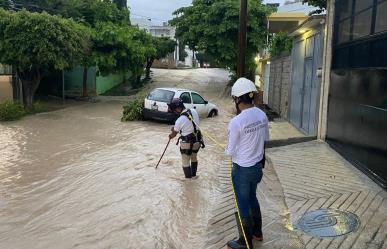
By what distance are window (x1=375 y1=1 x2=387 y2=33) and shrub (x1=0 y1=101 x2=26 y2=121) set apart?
14.3 metres

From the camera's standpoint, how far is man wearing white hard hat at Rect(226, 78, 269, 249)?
4.47 meters

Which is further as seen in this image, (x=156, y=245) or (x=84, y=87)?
(x=84, y=87)

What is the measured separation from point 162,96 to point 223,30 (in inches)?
419

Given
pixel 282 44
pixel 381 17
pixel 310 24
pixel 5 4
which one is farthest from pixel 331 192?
pixel 5 4

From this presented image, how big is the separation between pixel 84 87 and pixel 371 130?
2132cm

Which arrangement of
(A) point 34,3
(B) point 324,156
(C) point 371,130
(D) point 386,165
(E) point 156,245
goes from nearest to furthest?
→ (E) point 156,245, (D) point 386,165, (C) point 371,130, (B) point 324,156, (A) point 34,3

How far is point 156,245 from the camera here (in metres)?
5.29

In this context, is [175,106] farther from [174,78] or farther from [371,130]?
[174,78]

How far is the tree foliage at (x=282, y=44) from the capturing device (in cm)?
1581

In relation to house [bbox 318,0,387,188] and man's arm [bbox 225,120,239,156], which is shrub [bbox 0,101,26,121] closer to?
house [bbox 318,0,387,188]

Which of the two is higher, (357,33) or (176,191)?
(357,33)

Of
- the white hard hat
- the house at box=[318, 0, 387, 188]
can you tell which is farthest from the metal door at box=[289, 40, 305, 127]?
the white hard hat

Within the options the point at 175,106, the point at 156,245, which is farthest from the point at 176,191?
the point at 156,245

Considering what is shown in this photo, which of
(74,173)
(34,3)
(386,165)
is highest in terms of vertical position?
(34,3)
